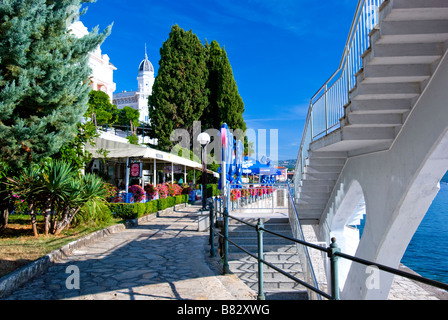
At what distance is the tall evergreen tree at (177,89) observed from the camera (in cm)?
3200

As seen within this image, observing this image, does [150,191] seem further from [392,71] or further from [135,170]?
[392,71]

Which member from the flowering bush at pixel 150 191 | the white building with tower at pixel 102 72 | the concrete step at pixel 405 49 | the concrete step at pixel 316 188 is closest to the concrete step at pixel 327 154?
the concrete step at pixel 316 188

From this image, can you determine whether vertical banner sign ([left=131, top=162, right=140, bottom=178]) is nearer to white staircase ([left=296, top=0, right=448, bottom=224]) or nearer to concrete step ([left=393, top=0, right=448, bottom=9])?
white staircase ([left=296, top=0, right=448, bottom=224])

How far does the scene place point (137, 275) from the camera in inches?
226

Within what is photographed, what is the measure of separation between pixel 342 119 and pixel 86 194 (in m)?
6.68

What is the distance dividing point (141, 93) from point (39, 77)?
86533 mm

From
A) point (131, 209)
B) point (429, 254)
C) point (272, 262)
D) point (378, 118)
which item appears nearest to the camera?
point (378, 118)

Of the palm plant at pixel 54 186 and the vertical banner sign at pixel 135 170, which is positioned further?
the vertical banner sign at pixel 135 170

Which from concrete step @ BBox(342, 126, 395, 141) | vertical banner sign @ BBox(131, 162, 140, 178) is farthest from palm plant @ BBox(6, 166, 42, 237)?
concrete step @ BBox(342, 126, 395, 141)

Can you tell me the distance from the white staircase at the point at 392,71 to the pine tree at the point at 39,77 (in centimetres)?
615

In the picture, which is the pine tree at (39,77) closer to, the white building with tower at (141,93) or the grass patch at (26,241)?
the grass patch at (26,241)

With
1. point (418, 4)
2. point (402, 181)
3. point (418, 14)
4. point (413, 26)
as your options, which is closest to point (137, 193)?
point (402, 181)
